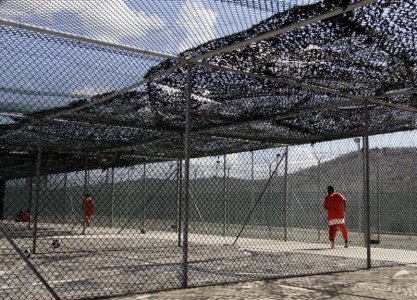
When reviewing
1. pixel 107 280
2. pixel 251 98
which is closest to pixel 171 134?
pixel 251 98

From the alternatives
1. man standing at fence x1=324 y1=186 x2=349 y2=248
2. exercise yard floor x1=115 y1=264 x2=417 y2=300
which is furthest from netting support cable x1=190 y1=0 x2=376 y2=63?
man standing at fence x1=324 y1=186 x2=349 y2=248

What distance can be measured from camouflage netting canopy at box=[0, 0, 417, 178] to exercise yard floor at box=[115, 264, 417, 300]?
2.90 m

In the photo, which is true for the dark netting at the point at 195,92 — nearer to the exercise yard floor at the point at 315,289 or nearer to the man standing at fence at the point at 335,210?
the exercise yard floor at the point at 315,289

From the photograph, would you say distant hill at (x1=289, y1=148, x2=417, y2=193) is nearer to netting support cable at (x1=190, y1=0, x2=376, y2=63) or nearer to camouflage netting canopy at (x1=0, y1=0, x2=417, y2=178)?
camouflage netting canopy at (x1=0, y1=0, x2=417, y2=178)

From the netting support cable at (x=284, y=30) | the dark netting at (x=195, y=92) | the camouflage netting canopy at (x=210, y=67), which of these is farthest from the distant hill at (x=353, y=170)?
the netting support cable at (x=284, y=30)

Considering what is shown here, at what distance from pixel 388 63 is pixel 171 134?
6655 millimetres

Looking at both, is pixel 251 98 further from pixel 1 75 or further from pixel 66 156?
pixel 66 156

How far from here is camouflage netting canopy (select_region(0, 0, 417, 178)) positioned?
531cm

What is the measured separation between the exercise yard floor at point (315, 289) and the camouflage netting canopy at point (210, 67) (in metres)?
2.90

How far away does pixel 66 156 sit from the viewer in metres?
17.7

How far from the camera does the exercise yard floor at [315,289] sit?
6062 millimetres

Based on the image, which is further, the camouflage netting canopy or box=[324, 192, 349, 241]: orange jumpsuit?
box=[324, 192, 349, 241]: orange jumpsuit

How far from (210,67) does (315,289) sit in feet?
10.6

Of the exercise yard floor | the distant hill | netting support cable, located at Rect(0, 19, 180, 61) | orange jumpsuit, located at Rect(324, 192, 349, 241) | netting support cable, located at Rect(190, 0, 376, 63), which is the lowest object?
the exercise yard floor
